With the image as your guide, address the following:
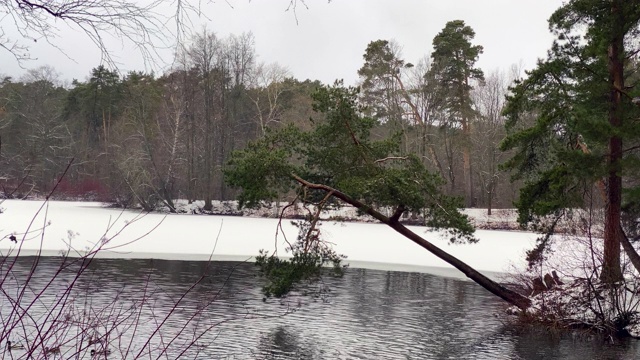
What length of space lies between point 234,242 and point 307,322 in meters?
14.9

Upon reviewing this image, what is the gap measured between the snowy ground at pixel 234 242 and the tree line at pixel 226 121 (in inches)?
330

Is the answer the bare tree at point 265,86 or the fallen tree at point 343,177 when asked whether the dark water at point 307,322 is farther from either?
the bare tree at point 265,86

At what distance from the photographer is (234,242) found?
2903 cm

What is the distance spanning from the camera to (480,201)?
5150 cm

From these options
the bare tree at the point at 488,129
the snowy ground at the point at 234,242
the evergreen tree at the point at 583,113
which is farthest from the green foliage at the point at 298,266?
the bare tree at the point at 488,129

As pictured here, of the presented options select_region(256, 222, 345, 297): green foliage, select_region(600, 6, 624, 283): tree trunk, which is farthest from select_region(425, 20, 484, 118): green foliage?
select_region(256, 222, 345, 297): green foliage

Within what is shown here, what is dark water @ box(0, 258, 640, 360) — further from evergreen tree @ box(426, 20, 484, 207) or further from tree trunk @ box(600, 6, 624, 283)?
evergreen tree @ box(426, 20, 484, 207)

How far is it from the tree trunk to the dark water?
2170 mm

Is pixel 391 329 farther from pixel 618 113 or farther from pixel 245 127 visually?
pixel 245 127

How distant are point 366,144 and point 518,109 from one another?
4554mm

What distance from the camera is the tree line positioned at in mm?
45281

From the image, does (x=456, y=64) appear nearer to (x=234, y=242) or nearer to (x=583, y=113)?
(x=234, y=242)

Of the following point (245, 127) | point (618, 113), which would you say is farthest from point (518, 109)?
point (245, 127)

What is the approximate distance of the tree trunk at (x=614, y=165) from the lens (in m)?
14.9
